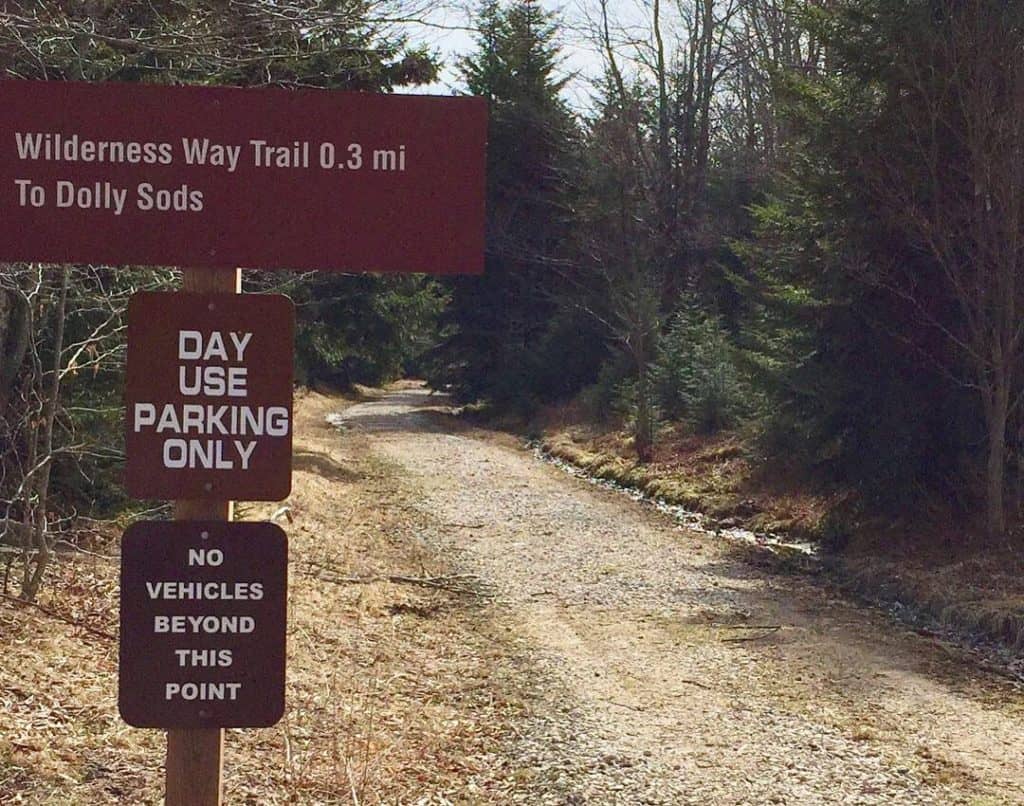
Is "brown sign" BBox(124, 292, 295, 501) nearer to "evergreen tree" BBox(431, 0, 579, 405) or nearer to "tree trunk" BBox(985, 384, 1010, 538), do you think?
"tree trunk" BBox(985, 384, 1010, 538)

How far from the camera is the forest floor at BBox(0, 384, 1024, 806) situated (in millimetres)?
5559

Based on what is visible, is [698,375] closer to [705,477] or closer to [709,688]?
[705,477]

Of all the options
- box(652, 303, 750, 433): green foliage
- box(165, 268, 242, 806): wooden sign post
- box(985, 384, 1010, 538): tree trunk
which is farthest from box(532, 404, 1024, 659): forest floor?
box(165, 268, 242, 806): wooden sign post

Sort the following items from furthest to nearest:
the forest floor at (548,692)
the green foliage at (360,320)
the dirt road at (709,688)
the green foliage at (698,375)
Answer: the green foliage at (698,375), the green foliage at (360,320), the dirt road at (709,688), the forest floor at (548,692)

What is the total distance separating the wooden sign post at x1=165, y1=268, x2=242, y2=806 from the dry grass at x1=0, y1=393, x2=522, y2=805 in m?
1.80

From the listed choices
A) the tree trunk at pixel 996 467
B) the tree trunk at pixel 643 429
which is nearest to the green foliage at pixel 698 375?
the tree trunk at pixel 643 429

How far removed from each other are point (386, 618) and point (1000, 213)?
23.2 feet

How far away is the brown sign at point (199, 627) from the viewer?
3.17 m

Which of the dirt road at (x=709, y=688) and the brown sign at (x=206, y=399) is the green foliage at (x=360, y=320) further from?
the brown sign at (x=206, y=399)

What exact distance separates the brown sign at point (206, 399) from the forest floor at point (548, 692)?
7.63ft

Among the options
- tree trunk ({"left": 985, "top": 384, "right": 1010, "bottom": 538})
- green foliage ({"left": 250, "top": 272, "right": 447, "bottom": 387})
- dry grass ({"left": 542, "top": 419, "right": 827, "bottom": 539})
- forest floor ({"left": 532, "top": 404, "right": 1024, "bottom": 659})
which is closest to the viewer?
forest floor ({"left": 532, "top": 404, "right": 1024, "bottom": 659})

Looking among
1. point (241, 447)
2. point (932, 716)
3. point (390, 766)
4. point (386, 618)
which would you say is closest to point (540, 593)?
point (386, 618)

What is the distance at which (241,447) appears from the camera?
10.4ft

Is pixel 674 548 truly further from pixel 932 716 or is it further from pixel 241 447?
pixel 241 447
